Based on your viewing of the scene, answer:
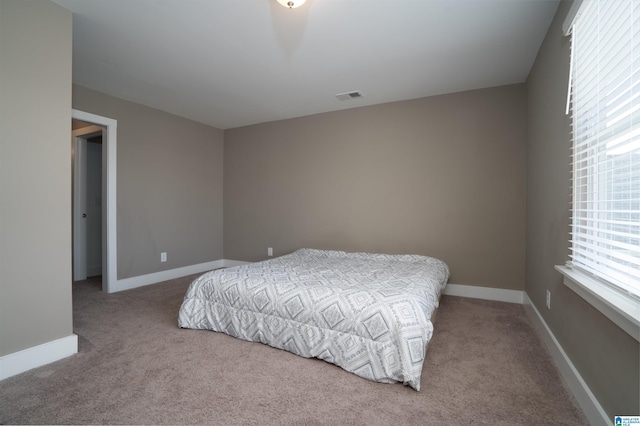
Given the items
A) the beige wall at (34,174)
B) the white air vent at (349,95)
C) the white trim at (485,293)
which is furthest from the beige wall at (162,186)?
the white trim at (485,293)

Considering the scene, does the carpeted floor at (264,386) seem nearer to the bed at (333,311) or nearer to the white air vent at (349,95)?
the bed at (333,311)

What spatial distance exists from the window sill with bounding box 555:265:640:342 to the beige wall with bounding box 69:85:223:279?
4287 millimetres

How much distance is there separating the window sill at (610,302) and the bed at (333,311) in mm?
774

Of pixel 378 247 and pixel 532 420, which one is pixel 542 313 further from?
pixel 378 247

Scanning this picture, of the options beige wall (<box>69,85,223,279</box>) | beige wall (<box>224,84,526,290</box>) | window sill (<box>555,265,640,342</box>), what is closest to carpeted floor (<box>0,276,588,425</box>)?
window sill (<box>555,265,640,342</box>)

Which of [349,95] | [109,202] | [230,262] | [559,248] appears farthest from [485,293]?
[109,202]

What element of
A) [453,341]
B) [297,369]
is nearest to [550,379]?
[453,341]

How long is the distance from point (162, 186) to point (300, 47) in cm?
275

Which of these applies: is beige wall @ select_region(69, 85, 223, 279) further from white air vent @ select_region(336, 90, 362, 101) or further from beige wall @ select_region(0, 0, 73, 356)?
white air vent @ select_region(336, 90, 362, 101)

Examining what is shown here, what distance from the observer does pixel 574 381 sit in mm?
1577

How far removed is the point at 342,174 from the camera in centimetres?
402

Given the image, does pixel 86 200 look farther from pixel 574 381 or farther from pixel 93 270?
pixel 574 381

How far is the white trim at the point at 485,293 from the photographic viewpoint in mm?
3145

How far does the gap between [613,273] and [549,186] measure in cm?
111
